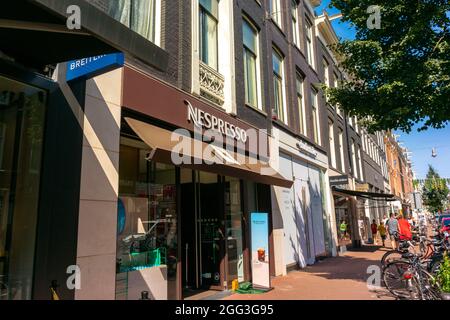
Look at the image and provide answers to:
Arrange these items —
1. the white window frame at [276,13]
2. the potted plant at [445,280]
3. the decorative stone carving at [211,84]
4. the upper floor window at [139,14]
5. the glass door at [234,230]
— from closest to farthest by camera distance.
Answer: the potted plant at [445,280], the upper floor window at [139,14], the decorative stone carving at [211,84], the glass door at [234,230], the white window frame at [276,13]

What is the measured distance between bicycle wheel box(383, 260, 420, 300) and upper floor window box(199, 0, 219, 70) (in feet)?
22.0

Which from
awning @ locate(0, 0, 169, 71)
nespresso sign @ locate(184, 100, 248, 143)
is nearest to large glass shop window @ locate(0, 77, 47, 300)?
awning @ locate(0, 0, 169, 71)

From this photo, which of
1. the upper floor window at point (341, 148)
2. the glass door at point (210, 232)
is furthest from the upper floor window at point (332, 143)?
the glass door at point (210, 232)

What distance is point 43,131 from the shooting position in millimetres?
5148

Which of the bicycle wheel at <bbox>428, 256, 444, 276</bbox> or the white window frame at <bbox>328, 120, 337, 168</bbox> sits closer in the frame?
the bicycle wheel at <bbox>428, 256, 444, 276</bbox>

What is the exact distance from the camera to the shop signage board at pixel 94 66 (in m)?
5.09

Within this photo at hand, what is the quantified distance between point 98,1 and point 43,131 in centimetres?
242

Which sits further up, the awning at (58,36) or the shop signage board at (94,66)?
the shop signage board at (94,66)

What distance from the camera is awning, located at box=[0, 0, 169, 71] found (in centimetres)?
338

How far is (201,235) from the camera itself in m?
9.38

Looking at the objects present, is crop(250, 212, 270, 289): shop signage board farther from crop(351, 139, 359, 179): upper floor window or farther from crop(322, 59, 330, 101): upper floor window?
crop(351, 139, 359, 179): upper floor window

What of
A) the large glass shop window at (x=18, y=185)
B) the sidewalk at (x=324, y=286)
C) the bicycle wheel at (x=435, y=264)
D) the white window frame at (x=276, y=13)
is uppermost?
the white window frame at (x=276, y=13)

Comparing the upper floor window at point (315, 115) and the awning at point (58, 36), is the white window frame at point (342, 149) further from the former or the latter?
the awning at point (58, 36)

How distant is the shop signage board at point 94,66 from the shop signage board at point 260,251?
547 centimetres
